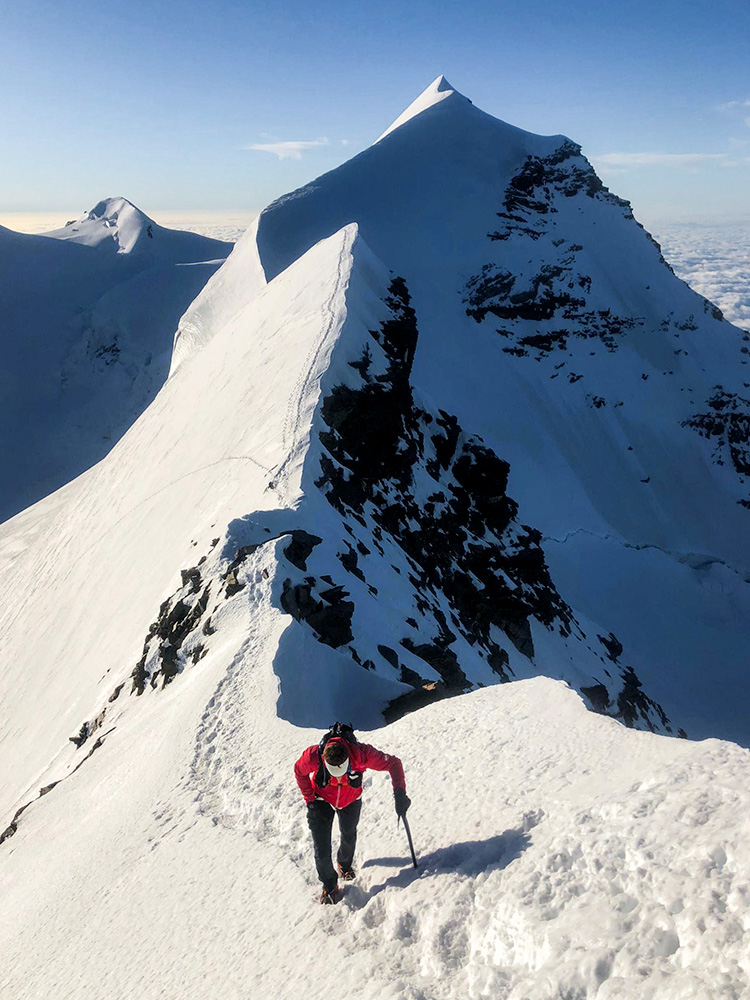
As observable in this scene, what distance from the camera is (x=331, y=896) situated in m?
5.73

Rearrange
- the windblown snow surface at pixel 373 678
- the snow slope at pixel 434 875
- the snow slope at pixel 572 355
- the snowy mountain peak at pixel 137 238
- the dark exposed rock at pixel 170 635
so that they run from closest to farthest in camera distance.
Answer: the snow slope at pixel 434 875 → the windblown snow surface at pixel 373 678 → the dark exposed rock at pixel 170 635 → the snow slope at pixel 572 355 → the snowy mountain peak at pixel 137 238

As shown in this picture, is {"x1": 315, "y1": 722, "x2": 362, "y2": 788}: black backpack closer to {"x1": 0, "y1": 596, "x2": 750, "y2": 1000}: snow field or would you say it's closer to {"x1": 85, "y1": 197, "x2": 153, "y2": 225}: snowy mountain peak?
{"x1": 0, "y1": 596, "x2": 750, "y2": 1000}: snow field

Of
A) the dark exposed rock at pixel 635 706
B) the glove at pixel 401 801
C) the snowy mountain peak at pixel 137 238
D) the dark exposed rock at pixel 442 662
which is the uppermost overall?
the snowy mountain peak at pixel 137 238

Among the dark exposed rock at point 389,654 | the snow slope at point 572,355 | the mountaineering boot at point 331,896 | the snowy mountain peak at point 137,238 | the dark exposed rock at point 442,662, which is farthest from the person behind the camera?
the snowy mountain peak at point 137,238

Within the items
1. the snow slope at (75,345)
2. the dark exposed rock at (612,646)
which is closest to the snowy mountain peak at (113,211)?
the snow slope at (75,345)

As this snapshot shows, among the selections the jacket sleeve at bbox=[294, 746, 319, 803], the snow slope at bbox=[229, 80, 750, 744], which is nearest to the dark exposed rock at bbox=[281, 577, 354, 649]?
the jacket sleeve at bbox=[294, 746, 319, 803]

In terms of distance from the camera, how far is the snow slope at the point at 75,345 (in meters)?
68.1

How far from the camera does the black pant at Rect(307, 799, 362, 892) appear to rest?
5824 mm

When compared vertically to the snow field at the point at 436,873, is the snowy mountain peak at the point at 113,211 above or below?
above

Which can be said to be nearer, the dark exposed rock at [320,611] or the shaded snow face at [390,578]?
the shaded snow face at [390,578]

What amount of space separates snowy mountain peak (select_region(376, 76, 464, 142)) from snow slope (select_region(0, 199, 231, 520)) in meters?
31.5

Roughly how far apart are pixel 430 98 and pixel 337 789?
87.4 meters

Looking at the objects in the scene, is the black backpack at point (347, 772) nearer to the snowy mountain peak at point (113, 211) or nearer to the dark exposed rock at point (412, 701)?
the dark exposed rock at point (412, 701)

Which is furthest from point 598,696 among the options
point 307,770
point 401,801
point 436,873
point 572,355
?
point 572,355
